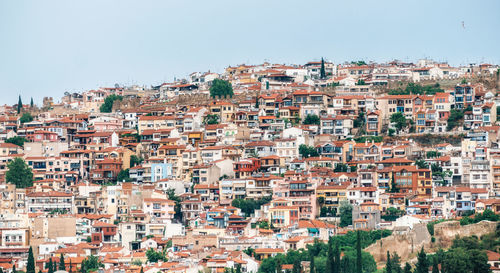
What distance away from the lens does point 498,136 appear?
7419 centimetres

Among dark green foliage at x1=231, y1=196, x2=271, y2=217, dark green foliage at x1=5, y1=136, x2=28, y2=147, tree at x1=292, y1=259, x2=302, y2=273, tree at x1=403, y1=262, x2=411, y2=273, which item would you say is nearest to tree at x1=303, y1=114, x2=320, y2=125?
dark green foliage at x1=231, y1=196, x2=271, y2=217

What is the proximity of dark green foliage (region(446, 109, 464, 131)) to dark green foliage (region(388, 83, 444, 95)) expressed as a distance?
17.4 feet

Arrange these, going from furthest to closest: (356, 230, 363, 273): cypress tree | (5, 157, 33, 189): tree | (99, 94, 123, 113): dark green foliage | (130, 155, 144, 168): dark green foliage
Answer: (99, 94, 123, 113): dark green foliage
(130, 155, 144, 168): dark green foliage
(5, 157, 33, 189): tree
(356, 230, 363, 273): cypress tree

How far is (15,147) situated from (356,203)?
24639mm

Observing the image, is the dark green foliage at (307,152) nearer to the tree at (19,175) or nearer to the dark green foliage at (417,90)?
the dark green foliage at (417,90)

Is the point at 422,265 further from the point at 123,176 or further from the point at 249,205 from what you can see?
the point at 123,176

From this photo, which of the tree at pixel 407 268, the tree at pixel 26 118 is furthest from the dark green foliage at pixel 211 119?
the tree at pixel 407 268

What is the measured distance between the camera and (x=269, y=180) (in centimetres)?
7162

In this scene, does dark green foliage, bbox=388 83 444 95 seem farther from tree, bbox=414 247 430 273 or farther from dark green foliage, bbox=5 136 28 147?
tree, bbox=414 247 430 273

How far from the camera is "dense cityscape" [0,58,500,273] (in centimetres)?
6369

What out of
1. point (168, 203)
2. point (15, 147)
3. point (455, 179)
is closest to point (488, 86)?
point (455, 179)

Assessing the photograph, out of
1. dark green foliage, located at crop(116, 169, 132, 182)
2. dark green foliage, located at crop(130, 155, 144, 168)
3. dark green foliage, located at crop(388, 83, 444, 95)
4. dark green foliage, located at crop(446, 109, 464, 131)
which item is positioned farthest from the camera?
dark green foliage, located at crop(388, 83, 444, 95)

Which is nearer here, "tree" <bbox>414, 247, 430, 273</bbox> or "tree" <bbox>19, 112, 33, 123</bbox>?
"tree" <bbox>414, 247, 430, 273</bbox>

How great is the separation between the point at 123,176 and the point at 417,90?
2044 cm
